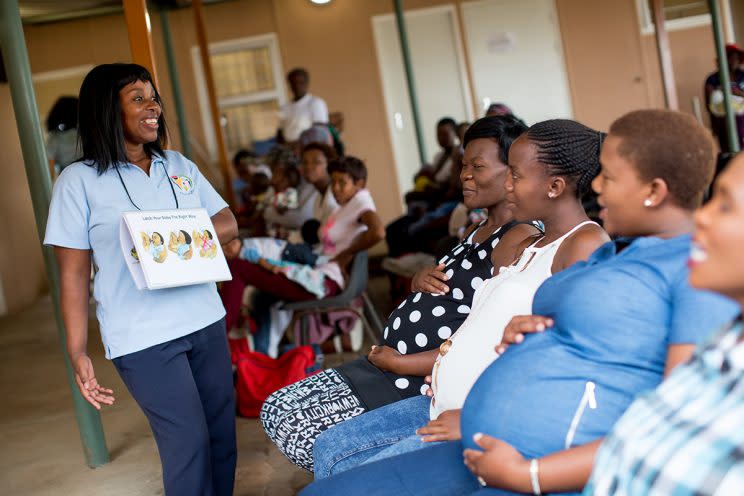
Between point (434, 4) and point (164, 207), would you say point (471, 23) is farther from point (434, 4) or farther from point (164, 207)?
point (164, 207)

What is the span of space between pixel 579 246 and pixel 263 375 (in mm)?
2504

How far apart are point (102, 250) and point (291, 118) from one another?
552cm

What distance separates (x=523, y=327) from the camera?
4.95 ft

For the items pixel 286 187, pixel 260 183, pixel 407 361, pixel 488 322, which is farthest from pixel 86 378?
pixel 260 183

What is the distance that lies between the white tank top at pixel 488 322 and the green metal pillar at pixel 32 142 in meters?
2.06

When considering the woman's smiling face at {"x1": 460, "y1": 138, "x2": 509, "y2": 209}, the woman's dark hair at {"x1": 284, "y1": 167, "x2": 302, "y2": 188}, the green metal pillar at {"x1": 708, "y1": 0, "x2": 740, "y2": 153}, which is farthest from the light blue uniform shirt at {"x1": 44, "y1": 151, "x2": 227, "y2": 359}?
the green metal pillar at {"x1": 708, "y1": 0, "x2": 740, "y2": 153}

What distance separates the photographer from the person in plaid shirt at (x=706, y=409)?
38.2 inches

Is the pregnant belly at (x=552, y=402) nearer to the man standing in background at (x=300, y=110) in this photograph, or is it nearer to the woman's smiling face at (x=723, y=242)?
the woman's smiling face at (x=723, y=242)

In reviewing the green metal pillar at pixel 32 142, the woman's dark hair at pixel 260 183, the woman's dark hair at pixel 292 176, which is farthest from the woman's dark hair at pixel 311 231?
the green metal pillar at pixel 32 142

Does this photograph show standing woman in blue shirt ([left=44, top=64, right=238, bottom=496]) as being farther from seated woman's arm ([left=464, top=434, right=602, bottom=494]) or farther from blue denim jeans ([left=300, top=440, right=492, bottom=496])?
seated woman's arm ([left=464, top=434, right=602, bottom=494])

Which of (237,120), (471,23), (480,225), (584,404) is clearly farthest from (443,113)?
(584,404)

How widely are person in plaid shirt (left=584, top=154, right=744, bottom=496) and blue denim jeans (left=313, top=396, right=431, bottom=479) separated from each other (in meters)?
0.98

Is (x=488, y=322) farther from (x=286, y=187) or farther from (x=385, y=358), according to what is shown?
(x=286, y=187)

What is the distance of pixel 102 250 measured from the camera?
2219 mm
